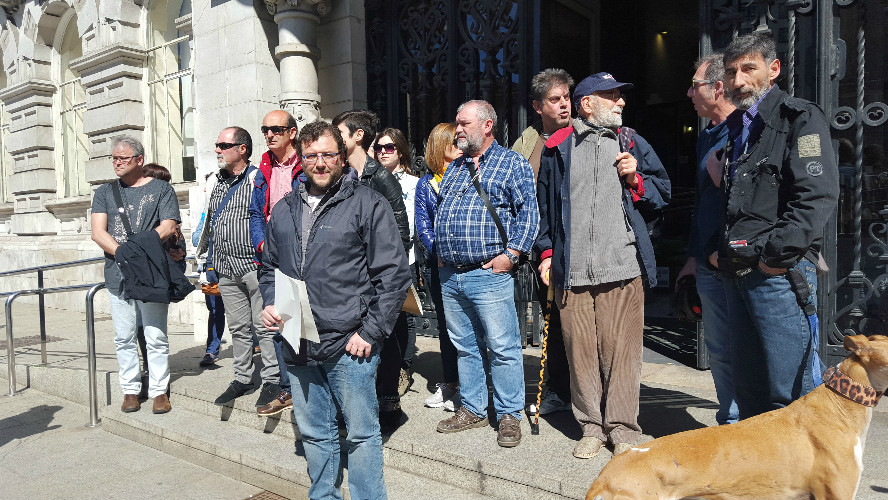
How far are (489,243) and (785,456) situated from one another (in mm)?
1868

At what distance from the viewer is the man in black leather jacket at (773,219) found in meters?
2.57

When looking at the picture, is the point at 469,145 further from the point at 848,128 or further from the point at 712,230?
the point at 848,128

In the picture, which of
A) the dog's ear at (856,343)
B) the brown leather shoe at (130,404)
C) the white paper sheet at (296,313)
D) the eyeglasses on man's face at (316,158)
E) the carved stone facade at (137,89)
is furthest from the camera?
the carved stone facade at (137,89)

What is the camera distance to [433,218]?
4281mm

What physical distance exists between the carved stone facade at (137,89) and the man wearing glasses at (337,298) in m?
4.27

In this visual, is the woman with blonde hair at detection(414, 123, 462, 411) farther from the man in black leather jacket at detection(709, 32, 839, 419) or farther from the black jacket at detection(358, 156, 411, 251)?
the man in black leather jacket at detection(709, 32, 839, 419)

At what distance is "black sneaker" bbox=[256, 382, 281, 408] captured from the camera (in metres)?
4.84

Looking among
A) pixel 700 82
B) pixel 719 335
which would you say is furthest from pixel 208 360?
pixel 700 82

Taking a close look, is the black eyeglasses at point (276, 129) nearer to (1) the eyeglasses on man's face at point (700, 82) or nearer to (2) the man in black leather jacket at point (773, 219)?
(1) the eyeglasses on man's face at point (700, 82)

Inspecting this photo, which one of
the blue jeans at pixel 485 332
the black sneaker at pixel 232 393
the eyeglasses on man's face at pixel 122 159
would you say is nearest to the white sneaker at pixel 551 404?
the blue jeans at pixel 485 332

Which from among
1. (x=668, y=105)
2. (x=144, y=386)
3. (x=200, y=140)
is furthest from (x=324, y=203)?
(x=668, y=105)

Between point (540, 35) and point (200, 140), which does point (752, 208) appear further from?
point (200, 140)

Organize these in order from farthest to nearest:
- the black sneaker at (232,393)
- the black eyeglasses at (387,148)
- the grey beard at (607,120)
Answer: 1. the black sneaker at (232,393)
2. the black eyeglasses at (387,148)
3. the grey beard at (607,120)

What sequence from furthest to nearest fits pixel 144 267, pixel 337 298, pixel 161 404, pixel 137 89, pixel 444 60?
pixel 137 89 → pixel 444 60 → pixel 161 404 → pixel 144 267 → pixel 337 298
